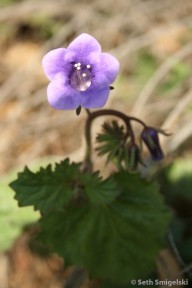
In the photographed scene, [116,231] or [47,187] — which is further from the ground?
[47,187]

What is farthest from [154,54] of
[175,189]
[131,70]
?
[175,189]

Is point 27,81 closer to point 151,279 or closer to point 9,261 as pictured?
point 9,261

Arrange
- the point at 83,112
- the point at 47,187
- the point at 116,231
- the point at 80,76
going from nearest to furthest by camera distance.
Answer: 1. the point at 80,76
2. the point at 47,187
3. the point at 116,231
4. the point at 83,112

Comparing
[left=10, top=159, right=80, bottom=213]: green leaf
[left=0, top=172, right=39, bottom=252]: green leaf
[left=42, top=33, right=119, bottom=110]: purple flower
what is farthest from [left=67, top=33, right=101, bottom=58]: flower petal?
[left=0, top=172, right=39, bottom=252]: green leaf

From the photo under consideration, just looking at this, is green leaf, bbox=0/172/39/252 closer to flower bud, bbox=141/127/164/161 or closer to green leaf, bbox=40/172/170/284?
green leaf, bbox=40/172/170/284

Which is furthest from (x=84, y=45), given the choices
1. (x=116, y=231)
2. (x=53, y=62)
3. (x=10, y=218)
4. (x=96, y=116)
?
(x=10, y=218)

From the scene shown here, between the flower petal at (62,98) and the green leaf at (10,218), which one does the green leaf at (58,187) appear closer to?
the flower petal at (62,98)

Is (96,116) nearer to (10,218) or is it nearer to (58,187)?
(58,187)
